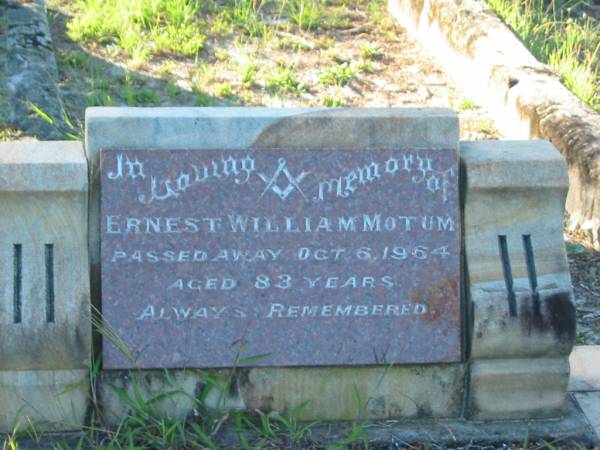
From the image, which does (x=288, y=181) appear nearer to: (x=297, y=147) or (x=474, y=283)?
(x=297, y=147)

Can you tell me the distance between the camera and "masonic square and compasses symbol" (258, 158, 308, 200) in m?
3.24

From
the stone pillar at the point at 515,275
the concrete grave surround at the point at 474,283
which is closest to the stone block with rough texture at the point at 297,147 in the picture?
the concrete grave surround at the point at 474,283

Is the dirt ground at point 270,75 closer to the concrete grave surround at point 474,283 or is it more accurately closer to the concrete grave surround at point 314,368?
the concrete grave surround at point 314,368

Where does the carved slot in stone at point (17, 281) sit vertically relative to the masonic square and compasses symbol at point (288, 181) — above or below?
below

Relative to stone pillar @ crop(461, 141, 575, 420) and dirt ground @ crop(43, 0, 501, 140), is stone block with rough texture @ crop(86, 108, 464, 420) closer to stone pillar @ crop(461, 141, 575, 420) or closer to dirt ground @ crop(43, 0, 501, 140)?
stone pillar @ crop(461, 141, 575, 420)

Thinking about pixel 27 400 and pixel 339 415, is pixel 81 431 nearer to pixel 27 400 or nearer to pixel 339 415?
pixel 27 400

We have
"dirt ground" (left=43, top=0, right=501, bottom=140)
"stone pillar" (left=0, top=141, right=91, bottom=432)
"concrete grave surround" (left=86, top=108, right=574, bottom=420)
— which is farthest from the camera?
"dirt ground" (left=43, top=0, right=501, bottom=140)

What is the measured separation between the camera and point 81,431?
3281mm

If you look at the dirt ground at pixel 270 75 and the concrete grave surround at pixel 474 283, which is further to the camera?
the dirt ground at pixel 270 75

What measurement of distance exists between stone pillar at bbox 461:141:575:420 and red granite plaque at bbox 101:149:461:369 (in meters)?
0.07

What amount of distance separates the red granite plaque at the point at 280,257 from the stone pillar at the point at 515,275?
0.07 metres

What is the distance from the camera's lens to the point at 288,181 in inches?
128

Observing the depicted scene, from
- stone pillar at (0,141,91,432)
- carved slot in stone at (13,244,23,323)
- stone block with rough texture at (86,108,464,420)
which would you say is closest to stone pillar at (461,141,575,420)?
stone block with rough texture at (86,108,464,420)

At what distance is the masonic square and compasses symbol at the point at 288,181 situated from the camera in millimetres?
3240
